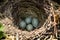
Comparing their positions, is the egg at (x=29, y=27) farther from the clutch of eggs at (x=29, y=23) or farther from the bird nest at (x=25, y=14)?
the bird nest at (x=25, y=14)

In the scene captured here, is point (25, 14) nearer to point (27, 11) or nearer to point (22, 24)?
point (27, 11)

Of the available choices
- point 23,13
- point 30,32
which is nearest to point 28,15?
point 23,13

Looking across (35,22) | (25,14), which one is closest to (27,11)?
(25,14)

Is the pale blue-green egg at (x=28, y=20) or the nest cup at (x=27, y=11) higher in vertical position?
the nest cup at (x=27, y=11)

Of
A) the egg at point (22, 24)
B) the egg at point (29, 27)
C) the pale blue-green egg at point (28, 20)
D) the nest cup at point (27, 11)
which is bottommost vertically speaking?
the egg at point (29, 27)

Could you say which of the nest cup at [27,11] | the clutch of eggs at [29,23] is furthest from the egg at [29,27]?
the nest cup at [27,11]

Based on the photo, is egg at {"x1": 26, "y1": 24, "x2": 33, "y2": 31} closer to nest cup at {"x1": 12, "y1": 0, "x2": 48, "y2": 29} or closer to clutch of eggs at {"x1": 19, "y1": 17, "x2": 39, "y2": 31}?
clutch of eggs at {"x1": 19, "y1": 17, "x2": 39, "y2": 31}

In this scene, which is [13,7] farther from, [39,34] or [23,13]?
[39,34]
